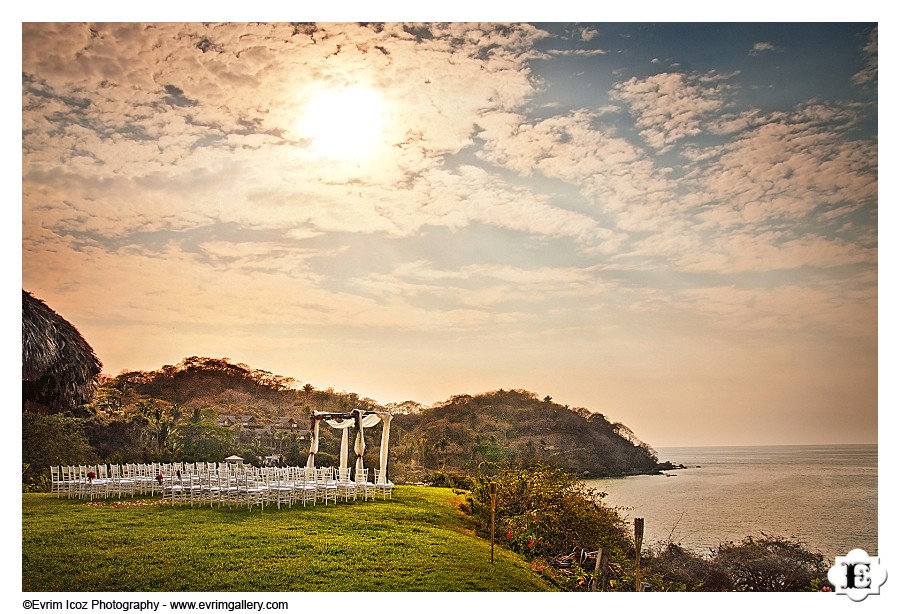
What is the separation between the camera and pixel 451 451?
14312mm

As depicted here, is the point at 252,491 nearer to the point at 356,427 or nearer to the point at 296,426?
the point at 356,427

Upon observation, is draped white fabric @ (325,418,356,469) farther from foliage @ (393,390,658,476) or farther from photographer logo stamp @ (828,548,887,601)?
photographer logo stamp @ (828,548,887,601)

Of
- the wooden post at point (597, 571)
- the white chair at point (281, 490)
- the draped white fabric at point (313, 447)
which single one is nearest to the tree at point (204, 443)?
the draped white fabric at point (313, 447)

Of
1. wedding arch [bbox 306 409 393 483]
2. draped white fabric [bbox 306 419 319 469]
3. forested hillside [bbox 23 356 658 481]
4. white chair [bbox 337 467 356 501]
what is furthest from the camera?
forested hillside [bbox 23 356 658 481]

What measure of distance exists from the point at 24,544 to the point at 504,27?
9865mm

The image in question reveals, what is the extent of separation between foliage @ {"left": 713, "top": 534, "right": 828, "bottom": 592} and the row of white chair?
5.25m

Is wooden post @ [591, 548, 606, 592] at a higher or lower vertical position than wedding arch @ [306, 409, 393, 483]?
lower

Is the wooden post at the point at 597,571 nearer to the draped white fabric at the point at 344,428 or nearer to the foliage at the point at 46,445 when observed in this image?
the draped white fabric at the point at 344,428

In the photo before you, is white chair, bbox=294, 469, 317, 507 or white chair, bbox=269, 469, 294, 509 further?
white chair, bbox=294, 469, 317, 507

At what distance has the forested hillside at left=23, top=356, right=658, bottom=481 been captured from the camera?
44.2ft

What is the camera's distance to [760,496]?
482 inches

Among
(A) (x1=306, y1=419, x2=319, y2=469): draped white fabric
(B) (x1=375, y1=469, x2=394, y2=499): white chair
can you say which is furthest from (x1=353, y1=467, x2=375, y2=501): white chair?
(A) (x1=306, y1=419, x2=319, y2=469): draped white fabric

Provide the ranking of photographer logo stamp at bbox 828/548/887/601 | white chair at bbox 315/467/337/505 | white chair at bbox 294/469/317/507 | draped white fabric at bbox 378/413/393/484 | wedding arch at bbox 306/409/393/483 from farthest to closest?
wedding arch at bbox 306/409/393/483 < draped white fabric at bbox 378/413/393/484 < white chair at bbox 315/467/337/505 < white chair at bbox 294/469/317/507 < photographer logo stamp at bbox 828/548/887/601

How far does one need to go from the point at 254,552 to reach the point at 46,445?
5.70m
